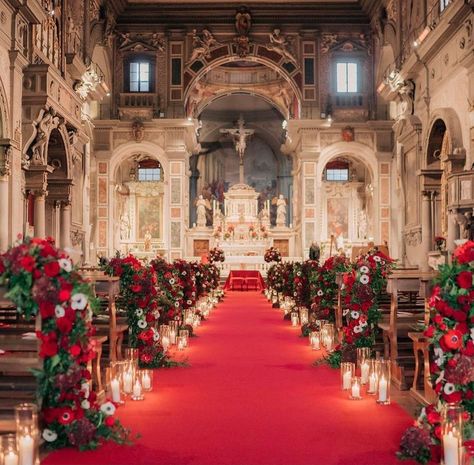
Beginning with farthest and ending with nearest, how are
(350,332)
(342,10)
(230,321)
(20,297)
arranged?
(342,10) → (230,321) → (350,332) → (20,297)

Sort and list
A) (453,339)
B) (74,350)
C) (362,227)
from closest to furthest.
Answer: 1. (453,339)
2. (74,350)
3. (362,227)

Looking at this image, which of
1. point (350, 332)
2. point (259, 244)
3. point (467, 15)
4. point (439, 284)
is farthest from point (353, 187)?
point (439, 284)

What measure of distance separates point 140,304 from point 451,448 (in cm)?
562

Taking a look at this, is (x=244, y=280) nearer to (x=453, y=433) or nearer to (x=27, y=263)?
(x=27, y=263)

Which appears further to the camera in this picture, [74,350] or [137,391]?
[137,391]

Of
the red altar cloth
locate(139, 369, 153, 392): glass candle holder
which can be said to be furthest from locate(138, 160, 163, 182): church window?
locate(139, 369, 153, 392): glass candle holder

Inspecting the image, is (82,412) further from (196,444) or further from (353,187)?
(353,187)

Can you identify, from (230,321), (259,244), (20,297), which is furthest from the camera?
(259,244)

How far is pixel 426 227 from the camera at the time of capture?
2114 centimetres

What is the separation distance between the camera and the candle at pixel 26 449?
15.4 feet

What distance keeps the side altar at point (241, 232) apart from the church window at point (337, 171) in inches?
108

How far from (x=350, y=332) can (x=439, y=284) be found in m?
3.95

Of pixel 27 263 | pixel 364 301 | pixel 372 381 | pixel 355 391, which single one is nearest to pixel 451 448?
pixel 355 391

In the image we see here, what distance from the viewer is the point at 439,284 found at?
5.64 meters
